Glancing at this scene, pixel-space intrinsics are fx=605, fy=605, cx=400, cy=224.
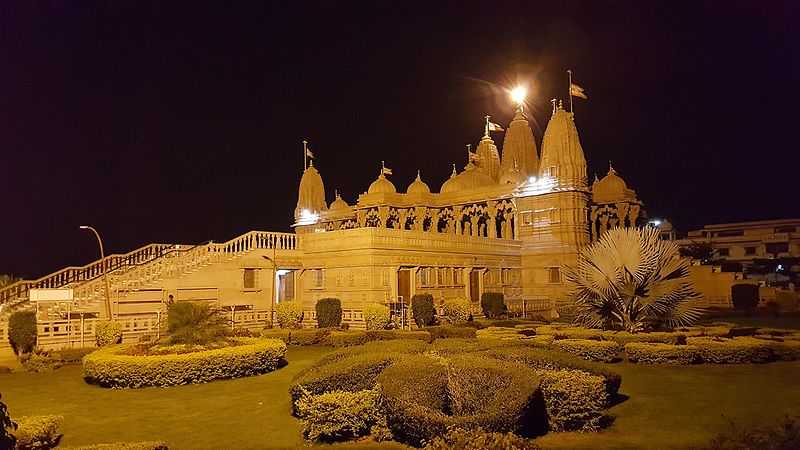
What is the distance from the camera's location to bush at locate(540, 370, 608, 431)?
37.9 ft

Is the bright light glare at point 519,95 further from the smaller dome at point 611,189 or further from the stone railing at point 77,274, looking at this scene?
the stone railing at point 77,274

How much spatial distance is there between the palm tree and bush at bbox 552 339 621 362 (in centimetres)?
285

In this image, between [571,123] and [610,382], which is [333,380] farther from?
[571,123]

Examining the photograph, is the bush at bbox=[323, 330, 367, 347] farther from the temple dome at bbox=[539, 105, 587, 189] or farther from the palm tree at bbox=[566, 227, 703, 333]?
the temple dome at bbox=[539, 105, 587, 189]

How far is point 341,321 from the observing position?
31.5 meters

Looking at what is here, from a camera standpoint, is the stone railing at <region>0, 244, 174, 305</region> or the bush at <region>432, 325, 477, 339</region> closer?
the bush at <region>432, 325, 477, 339</region>

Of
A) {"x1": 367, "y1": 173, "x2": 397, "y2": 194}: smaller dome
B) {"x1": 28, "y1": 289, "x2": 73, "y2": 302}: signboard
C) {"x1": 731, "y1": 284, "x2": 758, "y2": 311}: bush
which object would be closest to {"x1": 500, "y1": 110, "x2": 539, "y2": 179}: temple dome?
{"x1": 367, "y1": 173, "x2": 397, "y2": 194}: smaller dome

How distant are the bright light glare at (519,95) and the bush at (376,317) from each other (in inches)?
1343

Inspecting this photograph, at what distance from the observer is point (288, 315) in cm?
3222

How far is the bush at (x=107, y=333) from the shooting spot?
2456 centimetres

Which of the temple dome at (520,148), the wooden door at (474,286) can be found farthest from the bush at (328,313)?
the temple dome at (520,148)

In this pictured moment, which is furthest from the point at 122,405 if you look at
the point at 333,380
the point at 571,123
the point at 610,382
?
the point at 571,123

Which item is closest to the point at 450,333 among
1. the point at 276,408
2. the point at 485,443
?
the point at 276,408

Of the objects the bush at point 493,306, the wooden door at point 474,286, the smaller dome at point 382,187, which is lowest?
the bush at point 493,306
